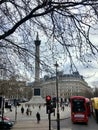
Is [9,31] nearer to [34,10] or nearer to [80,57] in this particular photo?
[34,10]

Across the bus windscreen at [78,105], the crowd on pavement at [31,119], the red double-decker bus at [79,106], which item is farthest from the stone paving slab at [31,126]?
the bus windscreen at [78,105]

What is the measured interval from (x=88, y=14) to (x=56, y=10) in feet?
3.81

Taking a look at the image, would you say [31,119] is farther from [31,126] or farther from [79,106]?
[79,106]

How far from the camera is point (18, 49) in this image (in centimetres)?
1210

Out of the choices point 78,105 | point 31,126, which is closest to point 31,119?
point 31,126

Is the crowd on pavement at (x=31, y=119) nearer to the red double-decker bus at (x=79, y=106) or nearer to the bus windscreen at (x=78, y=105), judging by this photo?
the red double-decker bus at (x=79, y=106)

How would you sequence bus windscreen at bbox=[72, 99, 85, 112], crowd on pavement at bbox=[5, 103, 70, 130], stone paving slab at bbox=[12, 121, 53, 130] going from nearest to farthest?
stone paving slab at bbox=[12, 121, 53, 130]
bus windscreen at bbox=[72, 99, 85, 112]
crowd on pavement at bbox=[5, 103, 70, 130]

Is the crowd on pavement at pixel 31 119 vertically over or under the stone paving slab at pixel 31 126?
over

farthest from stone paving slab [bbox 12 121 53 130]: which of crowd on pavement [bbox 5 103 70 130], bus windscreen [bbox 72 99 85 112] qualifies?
bus windscreen [bbox 72 99 85 112]

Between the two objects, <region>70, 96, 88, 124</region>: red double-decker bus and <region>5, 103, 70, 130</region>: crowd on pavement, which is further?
<region>5, 103, 70, 130</region>: crowd on pavement

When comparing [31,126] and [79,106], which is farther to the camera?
[31,126]

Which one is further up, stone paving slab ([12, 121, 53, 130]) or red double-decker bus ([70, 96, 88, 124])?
red double-decker bus ([70, 96, 88, 124])

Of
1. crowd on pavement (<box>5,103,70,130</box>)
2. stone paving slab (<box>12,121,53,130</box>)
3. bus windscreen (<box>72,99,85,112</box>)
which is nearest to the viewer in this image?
stone paving slab (<box>12,121,53,130</box>)

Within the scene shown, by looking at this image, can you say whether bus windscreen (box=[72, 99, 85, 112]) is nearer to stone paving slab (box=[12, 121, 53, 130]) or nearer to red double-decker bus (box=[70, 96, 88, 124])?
red double-decker bus (box=[70, 96, 88, 124])
